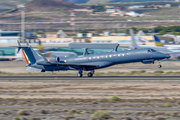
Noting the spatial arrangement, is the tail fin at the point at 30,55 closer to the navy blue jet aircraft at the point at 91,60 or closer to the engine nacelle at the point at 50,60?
the navy blue jet aircraft at the point at 91,60

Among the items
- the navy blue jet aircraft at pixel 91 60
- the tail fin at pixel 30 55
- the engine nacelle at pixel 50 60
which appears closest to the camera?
the navy blue jet aircraft at pixel 91 60

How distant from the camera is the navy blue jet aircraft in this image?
34156 millimetres

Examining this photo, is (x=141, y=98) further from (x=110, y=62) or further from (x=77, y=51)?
(x=77, y=51)

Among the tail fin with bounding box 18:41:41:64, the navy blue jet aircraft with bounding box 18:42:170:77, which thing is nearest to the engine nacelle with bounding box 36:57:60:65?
the navy blue jet aircraft with bounding box 18:42:170:77

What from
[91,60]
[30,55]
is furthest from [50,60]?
[91,60]

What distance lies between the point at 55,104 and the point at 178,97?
971 centimetres

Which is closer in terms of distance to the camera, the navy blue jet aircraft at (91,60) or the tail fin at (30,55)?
the navy blue jet aircraft at (91,60)

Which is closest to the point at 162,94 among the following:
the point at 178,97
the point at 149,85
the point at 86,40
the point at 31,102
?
the point at 178,97

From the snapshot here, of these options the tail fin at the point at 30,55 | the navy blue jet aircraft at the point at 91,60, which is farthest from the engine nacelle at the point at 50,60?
the tail fin at the point at 30,55

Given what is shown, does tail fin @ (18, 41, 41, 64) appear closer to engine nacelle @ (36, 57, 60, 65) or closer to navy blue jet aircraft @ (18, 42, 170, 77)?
navy blue jet aircraft @ (18, 42, 170, 77)

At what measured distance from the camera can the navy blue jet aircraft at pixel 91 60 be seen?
3416 centimetres

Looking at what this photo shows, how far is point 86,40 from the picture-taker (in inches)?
4587

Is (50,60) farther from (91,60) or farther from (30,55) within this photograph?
(91,60)

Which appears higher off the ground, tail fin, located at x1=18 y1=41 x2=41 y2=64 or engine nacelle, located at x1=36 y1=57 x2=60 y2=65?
tail fin, located at x1=18 y1=41 x2=41 y2=64
